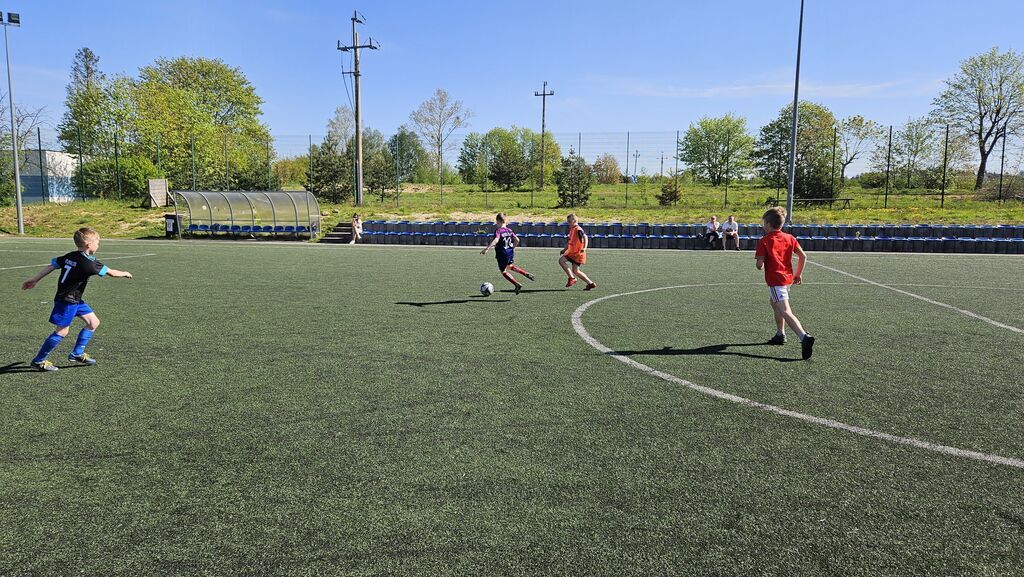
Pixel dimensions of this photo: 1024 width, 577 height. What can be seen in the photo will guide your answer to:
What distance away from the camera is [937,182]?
110ft

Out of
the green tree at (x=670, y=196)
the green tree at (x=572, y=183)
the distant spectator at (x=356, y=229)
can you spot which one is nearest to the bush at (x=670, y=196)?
the green tree at (x=670, y=196)

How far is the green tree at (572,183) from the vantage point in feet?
125

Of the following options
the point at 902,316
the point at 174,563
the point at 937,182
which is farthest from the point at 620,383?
the point at 937,182

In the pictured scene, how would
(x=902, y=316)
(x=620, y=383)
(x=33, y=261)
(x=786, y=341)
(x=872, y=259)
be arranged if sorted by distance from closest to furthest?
(x=620, y=383), (x=786, y=341), (x=902, y=316), (x=33, y=261), (x=872, y=259)

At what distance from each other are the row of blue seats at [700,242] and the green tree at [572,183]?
1024cm

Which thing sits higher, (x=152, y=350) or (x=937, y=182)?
(x=937, y=182)

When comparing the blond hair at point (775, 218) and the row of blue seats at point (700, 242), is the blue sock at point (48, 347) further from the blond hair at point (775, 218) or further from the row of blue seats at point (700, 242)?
the row of blue seats at point (700, 242)

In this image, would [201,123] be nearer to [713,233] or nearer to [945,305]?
[713,233]

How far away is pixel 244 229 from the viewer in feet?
101

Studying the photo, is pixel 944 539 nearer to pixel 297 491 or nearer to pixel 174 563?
pixel 297 491

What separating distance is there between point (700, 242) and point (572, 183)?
482 inches

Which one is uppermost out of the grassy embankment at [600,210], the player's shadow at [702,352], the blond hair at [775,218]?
the grassy embankment at [600,210]

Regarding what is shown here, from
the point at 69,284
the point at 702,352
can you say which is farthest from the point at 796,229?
the point at 69,284

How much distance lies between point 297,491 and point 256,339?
15.2ft
